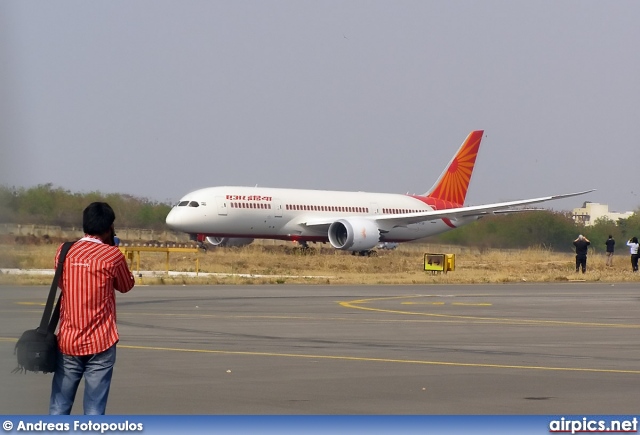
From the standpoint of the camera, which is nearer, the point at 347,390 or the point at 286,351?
the point at 347,390

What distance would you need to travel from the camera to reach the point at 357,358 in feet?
50.5

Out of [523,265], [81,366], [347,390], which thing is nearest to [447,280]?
[523,265]

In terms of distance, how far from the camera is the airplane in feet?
187

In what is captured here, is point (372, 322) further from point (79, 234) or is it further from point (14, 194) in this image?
point (79, 234)

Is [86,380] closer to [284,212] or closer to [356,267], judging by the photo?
[356,267]

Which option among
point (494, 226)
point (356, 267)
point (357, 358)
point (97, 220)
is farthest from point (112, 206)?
point (97, 220)

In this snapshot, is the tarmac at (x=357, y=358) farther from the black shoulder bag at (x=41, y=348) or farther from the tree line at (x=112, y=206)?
the tree line at (x=112, y=206)

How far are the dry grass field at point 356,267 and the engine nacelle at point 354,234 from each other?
2.92ft

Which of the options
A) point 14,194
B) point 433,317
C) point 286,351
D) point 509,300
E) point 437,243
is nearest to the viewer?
point 14,194

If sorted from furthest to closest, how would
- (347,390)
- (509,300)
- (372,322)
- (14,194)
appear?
(509,300), (372,322), (347,390), (14,194)

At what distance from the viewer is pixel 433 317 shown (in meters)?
23.3

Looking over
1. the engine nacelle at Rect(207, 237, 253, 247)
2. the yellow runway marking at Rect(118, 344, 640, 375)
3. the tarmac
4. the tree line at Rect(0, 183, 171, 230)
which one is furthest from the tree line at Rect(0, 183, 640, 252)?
the yellow runway marking at Rect(118, 344, 640, 375)

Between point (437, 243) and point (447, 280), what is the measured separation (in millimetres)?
27827

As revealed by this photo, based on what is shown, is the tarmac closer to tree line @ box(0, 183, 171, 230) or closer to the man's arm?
the man's arm
